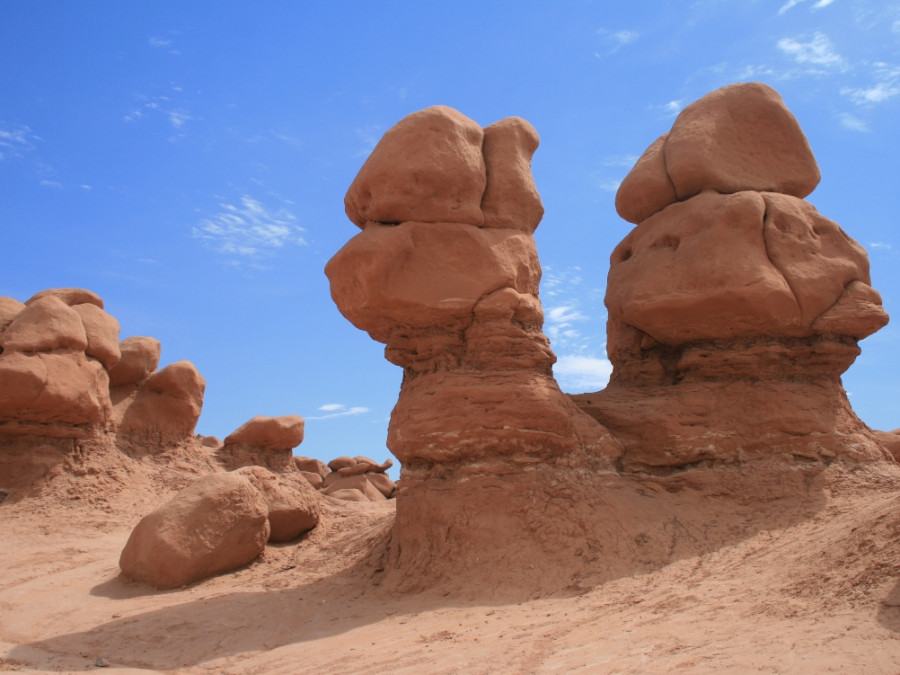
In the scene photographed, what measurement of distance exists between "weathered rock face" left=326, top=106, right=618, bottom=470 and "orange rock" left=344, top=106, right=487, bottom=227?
11 millimetres

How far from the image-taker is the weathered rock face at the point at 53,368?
10.8 meters

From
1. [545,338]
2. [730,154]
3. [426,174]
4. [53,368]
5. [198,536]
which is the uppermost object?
[730,154]

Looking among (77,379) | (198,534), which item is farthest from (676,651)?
(77,379)

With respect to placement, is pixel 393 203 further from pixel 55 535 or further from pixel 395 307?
pixel 55 535

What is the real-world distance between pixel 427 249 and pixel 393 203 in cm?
59

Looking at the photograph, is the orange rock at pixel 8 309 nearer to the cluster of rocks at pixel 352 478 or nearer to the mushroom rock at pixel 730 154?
the cluster of rocks at pixel 352 478

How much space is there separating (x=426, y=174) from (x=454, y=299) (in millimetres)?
1277

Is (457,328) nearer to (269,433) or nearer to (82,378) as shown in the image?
(82,378)

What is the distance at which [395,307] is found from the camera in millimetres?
7375

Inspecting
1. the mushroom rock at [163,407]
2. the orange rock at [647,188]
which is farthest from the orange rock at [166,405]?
the orange rock at [647,188]

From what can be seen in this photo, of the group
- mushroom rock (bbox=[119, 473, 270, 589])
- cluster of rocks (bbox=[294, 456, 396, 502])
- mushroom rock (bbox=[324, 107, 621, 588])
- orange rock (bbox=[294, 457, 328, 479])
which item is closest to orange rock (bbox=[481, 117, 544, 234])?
mushroom rock (bbox=[324, 107, 621, 588])

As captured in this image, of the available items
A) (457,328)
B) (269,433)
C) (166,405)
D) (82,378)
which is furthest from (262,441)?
(457,328)

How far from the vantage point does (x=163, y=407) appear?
13.3 m

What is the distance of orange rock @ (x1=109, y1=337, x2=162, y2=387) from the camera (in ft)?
43.0
